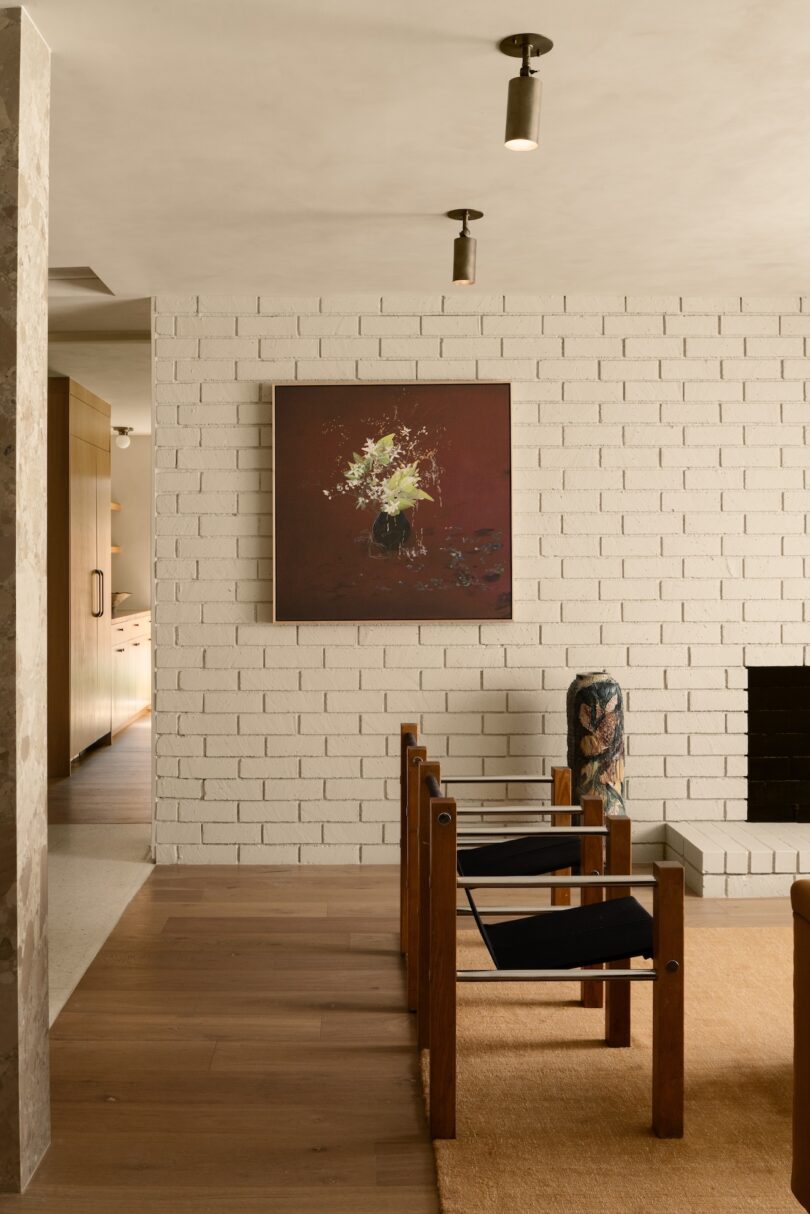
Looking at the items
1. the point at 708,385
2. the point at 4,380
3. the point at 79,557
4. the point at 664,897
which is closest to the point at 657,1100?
the point at 664,897

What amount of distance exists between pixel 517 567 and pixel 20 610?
2.77 metres

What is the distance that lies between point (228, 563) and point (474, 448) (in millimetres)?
1157

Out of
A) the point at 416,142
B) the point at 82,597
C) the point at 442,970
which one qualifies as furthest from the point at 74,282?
the point at 442,970

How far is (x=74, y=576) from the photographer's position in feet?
21.8

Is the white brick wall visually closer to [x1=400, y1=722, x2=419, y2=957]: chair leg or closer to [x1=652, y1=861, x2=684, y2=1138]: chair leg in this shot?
[x1=400, y1=722, x2=419, y2=957]: chair leg

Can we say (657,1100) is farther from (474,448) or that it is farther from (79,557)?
(79,557)

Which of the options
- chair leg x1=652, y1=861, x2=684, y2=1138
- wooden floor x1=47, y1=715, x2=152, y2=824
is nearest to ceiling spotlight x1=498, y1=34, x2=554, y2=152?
chair leg x1=652, y1=861, x2=684, y2=1138

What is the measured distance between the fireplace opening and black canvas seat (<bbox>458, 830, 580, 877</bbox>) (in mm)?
1679

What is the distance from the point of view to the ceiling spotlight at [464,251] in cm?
347

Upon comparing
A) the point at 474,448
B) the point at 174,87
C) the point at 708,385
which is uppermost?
the point at 174,87

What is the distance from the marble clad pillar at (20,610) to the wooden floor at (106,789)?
3.03 m

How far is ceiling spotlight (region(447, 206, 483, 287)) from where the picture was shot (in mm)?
3475

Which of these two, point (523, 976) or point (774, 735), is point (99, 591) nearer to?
point (774, 735)

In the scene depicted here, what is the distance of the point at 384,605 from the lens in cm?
454
